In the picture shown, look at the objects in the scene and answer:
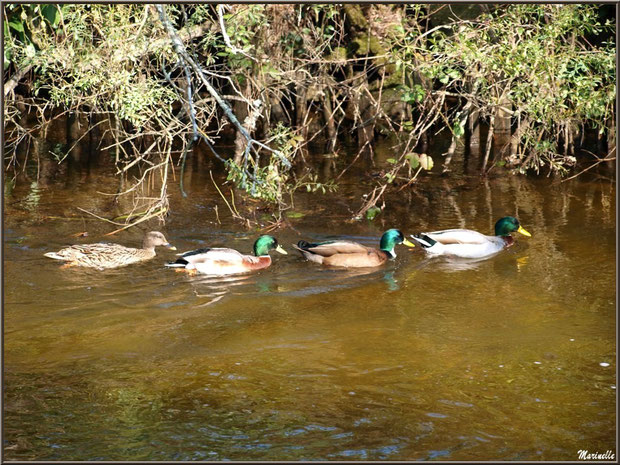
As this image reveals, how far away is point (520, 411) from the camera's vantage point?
21.3 feet

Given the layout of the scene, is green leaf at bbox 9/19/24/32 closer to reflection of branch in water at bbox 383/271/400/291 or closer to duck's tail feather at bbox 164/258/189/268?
duck's tail feather at bbox 164/258/189/268

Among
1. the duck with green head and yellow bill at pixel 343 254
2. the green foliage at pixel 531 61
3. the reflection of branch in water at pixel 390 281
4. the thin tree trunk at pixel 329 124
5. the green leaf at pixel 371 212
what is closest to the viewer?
the reflection of branch in water at pixel 390 281

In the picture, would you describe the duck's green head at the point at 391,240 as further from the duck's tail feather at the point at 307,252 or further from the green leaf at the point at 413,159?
the green leaf at the point at 413,159

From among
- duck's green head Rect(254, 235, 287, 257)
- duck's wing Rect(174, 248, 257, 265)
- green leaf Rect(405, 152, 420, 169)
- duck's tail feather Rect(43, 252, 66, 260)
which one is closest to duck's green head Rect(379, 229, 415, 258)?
duck's green head Rect(254, 235, 287, 257)

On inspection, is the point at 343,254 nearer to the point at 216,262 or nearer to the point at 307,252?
the point at 307,252

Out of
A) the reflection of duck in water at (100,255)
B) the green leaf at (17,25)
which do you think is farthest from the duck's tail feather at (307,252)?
the green leaf at (17,25)

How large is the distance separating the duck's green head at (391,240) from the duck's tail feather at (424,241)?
1.02 ft

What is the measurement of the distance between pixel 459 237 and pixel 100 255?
4.22 m

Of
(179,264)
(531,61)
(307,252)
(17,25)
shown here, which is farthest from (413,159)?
(17,25)

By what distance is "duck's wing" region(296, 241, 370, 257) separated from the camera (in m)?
10.4

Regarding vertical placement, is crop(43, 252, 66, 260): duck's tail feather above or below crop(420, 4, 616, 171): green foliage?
below

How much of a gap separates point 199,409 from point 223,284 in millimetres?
3394

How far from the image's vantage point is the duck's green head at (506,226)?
37.1 ft

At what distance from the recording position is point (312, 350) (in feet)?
25.4
